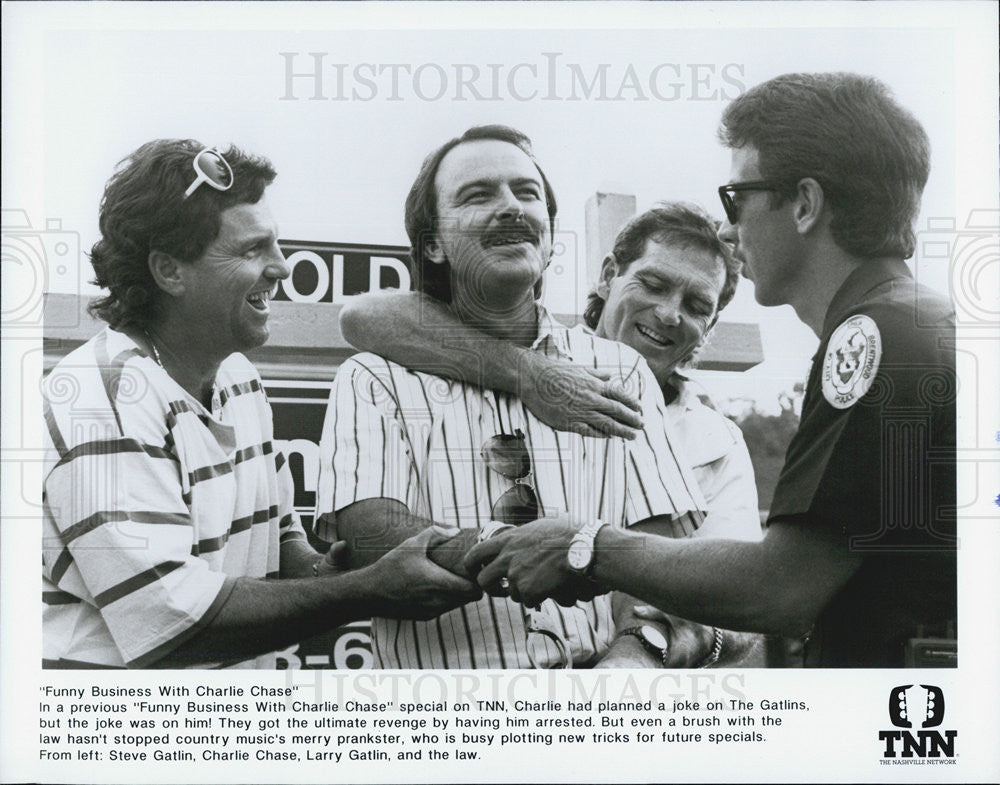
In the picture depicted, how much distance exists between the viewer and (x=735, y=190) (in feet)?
13.5

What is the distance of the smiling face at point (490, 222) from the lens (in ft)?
13.4

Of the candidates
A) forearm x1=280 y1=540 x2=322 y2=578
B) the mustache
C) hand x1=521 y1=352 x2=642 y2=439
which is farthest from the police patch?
forearm x1=280 y1=540 x2=322 y2=578

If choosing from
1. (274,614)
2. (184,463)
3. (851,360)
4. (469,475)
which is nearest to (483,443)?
(469,475)

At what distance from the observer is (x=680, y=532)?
404 cm

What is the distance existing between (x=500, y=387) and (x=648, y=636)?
1012 mm

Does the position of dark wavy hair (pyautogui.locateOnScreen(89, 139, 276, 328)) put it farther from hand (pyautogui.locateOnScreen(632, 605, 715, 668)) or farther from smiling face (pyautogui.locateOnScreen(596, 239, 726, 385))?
hand (pyautogui.locateOnScreen(632, 605, 715, 668))

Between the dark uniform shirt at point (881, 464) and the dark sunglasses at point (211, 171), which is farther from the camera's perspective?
the dark sunglasses at point (211, 171)

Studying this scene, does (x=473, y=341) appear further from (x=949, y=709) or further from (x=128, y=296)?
(x=949, y=709)

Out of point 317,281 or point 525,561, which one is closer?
point 525,561

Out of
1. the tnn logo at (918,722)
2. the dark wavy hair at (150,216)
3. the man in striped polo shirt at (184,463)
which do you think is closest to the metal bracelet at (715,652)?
the tnn logo at (918,722)

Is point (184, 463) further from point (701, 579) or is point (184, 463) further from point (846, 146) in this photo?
point (846, 146)

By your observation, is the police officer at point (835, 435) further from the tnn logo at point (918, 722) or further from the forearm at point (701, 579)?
the tnn logo at point (918, 722)

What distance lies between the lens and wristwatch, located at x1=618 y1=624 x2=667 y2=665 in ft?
13.2

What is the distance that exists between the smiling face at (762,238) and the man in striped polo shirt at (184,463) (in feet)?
4.94
